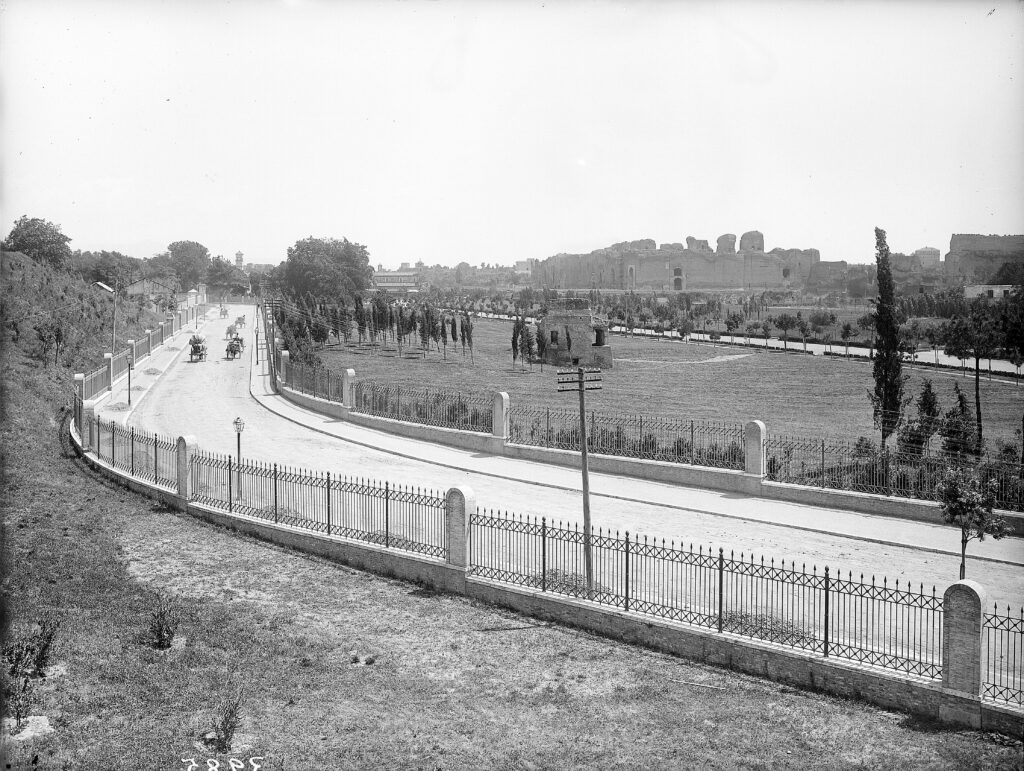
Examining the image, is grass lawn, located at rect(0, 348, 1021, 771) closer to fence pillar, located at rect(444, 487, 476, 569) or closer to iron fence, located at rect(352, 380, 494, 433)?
fence pillar, located at rect(444, 487, 476, 569)

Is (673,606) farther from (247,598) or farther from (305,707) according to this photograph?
(247,598)

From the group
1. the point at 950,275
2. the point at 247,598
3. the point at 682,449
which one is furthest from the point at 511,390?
the point at 950,275

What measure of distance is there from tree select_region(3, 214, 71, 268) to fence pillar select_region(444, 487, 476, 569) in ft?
241

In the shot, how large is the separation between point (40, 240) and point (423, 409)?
63260mm

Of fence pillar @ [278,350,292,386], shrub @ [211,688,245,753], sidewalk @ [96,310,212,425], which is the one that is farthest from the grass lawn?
fence pillar @ [278,350,292,386]

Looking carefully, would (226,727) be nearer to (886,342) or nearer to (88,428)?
(88,428)

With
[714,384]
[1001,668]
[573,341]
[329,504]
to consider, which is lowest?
[1001,668]

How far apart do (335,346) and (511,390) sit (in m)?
26.3

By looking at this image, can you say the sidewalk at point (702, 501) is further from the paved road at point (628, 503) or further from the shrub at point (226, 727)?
the shrub at point (226, 727)

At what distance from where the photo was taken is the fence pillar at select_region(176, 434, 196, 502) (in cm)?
1930

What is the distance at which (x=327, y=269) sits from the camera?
93625mm

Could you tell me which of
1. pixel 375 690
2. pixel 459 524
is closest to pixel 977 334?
pixel 459 524

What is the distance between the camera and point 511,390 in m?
47.8

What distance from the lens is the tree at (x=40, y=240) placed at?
78562 millimetres
